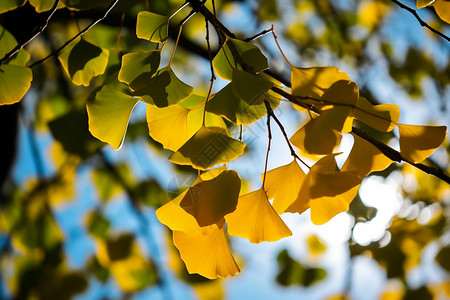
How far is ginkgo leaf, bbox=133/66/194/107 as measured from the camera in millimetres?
290

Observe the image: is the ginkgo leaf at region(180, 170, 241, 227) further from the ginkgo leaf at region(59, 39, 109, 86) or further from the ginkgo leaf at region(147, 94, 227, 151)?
the ginkgo leaf at region(59, 39, 109, 86)

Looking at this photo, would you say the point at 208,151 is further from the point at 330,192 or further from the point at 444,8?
the point at 444,8

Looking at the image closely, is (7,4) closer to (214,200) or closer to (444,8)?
(214,200)

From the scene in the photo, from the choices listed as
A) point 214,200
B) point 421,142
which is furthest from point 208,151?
point 421,142

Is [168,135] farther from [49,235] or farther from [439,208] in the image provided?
[439,208]

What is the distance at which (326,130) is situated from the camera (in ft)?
0.85

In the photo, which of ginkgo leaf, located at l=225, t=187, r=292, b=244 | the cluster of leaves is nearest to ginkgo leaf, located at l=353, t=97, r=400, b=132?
the cluster of leaves

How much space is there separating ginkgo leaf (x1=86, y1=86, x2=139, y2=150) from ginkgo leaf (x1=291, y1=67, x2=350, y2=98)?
15cm

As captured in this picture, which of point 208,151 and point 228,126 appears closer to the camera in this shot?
point 208,151

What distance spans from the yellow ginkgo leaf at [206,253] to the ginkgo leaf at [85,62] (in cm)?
18

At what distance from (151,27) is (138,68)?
0.14ft

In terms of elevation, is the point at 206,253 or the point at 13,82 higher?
the point at 13,82

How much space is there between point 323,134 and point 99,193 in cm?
115

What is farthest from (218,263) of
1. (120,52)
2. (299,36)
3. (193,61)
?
(299,36)
